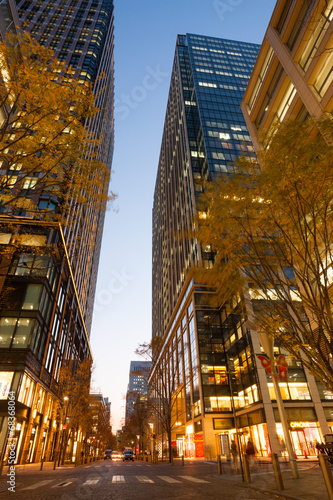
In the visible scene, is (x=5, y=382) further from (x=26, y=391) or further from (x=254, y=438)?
(x=254, y=438)

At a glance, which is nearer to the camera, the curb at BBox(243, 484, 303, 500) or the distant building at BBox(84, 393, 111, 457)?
the curb at BBox(243, 484, 303, 500)

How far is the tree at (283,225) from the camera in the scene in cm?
750

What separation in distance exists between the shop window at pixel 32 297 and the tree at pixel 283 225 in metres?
25.9

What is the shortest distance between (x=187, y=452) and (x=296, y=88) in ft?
162

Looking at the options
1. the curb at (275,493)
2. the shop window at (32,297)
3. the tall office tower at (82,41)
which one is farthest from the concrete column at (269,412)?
the tall office tower at (82,41)

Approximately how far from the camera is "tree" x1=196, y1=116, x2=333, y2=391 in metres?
7.50

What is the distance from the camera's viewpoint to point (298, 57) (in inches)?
718

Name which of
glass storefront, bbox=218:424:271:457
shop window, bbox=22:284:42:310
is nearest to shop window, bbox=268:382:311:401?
glass storefront, bbox=218:424:271:457

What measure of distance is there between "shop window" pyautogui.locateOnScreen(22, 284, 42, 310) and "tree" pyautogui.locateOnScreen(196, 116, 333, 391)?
25.9 meters

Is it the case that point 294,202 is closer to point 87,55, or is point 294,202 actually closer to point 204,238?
point 204,238

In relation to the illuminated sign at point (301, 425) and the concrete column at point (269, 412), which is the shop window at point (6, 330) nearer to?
the concrete column at point (269, 412)

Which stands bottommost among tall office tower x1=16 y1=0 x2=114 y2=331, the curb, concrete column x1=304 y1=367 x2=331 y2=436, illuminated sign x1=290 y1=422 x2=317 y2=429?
the curb

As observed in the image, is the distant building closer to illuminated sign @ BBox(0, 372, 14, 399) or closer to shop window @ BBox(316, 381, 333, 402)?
illuminated sign @ BBox(0, 372, 14, 399)

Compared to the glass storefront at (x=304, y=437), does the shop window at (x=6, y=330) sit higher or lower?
higher
